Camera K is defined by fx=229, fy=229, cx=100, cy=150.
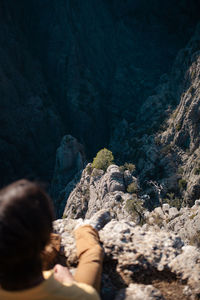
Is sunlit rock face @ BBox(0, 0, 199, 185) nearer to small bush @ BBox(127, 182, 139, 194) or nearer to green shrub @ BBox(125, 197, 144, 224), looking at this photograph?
small bush @ BBox(127, 182, 139, 194)

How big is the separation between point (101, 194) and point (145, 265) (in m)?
31.1

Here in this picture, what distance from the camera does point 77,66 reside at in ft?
238

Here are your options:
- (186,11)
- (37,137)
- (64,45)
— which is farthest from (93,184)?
(186,11)

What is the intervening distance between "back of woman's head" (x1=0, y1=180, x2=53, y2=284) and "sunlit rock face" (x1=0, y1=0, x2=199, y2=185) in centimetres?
6044

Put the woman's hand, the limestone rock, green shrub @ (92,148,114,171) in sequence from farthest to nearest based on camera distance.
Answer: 1. green shrub @ (92,148,114,171)
2. the limestone rock
3. the woman's hand

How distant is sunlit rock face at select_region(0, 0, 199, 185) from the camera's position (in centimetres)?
6294

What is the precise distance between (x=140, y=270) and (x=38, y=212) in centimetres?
367

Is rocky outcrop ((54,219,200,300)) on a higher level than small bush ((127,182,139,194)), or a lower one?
higher

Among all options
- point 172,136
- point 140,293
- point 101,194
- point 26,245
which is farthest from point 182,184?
point 26,245

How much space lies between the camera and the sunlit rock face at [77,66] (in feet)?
206

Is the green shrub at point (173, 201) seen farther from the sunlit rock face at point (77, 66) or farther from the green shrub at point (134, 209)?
the sunlit rock face at point (77, 66)

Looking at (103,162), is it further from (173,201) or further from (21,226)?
(21,226)

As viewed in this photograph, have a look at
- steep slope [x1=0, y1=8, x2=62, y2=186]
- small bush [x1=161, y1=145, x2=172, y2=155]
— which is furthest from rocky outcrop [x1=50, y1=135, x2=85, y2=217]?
small bush [x1=161, y1=145, x2=172, y2=155]

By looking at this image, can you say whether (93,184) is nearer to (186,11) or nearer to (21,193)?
(21,193)
